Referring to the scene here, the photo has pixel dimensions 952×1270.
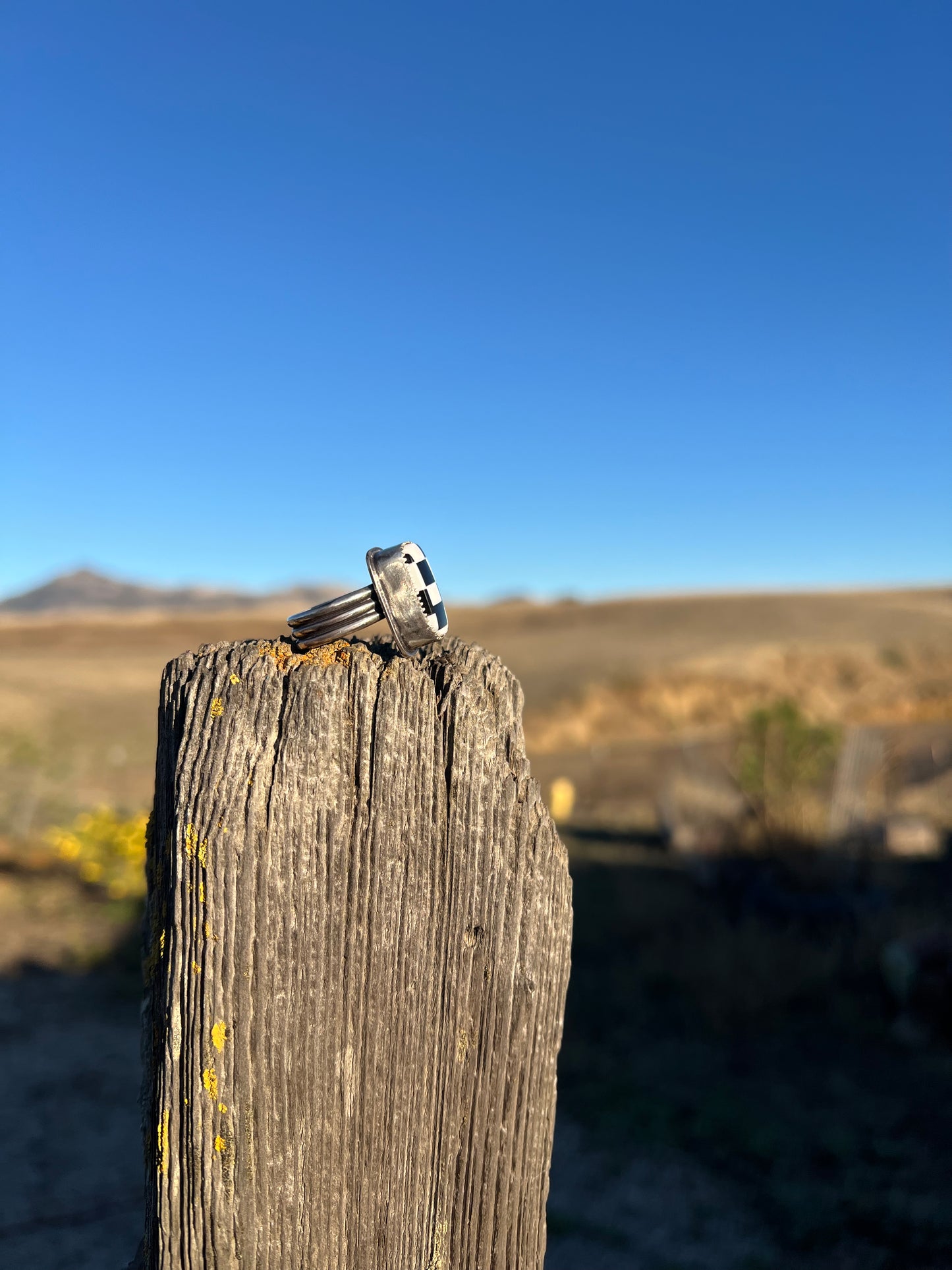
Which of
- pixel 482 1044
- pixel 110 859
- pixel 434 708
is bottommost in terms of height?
pixel 110 859

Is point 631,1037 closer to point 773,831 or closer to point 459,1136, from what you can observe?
point 773,831

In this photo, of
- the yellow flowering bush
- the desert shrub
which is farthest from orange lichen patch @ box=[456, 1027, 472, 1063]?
the desert shrub

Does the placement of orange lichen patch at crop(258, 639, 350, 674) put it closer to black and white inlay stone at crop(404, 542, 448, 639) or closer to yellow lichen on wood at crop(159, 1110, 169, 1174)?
black and white inlay stone at crop(404, 542, 448, 639)

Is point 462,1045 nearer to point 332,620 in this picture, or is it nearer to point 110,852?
point 332,620

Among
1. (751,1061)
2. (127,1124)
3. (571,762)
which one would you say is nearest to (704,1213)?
(751,1061)

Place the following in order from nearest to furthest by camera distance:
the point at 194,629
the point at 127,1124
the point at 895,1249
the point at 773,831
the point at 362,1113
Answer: the point at 362,1113, the point at 895,1249, the point at 127,1124, the point at 773,831, the point at 194,629

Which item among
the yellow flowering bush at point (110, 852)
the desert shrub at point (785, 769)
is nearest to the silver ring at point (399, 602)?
the yellow flowering bush at point (110, 852)

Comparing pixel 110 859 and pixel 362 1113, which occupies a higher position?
pixel 362 1113

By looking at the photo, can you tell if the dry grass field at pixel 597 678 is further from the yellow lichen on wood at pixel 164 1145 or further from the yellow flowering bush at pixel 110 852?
the yellow lichen on wood at pixel 164 1145
